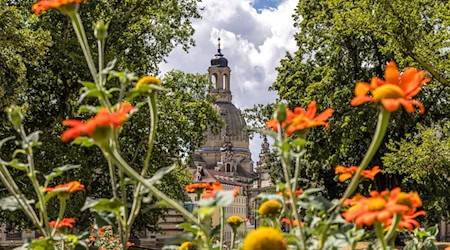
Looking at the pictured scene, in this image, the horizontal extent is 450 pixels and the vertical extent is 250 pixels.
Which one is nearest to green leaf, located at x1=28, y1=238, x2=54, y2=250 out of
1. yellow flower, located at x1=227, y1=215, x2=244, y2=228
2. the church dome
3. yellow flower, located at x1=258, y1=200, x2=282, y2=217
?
yellow flower, located at x1=258, y1=200, x2=282, y2=217

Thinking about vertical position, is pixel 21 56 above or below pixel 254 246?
above

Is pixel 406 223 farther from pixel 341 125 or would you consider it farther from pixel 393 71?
pixel 341 125

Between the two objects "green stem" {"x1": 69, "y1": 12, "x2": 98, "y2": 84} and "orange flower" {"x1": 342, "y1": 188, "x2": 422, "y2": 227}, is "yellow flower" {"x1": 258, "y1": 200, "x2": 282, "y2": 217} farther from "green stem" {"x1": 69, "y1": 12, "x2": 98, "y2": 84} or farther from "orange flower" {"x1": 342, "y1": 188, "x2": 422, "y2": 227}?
"green stem" {"x1": 69, "y1": 12, "x2": 98, "y2": 84}

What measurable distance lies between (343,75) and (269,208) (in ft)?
68.9

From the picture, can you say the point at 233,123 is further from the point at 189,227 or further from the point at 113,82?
the point at 189,227

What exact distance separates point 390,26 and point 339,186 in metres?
14.1

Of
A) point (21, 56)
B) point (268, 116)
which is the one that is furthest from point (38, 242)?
point (268, 116)

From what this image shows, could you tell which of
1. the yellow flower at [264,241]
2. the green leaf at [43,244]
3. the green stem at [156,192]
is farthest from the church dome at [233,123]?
the yellow flower at [264,241]

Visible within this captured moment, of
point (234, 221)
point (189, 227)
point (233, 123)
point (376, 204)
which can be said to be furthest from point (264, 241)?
point (233, 123)

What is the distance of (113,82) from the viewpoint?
16594 millimetres

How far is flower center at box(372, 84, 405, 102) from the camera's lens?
1.79 m

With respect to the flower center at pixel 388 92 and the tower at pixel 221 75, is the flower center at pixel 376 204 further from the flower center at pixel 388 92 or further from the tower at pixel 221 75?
the tower at pixel 221 75

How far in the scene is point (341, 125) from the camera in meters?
21.2

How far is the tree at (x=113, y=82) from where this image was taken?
18344 millimetres
